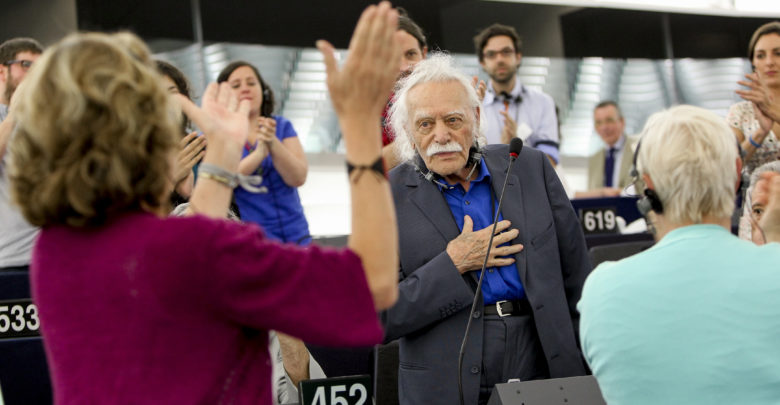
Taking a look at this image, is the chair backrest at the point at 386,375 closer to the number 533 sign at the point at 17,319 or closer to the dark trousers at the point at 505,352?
the dark trousers at the point at 505,352

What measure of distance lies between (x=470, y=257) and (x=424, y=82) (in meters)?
0.58

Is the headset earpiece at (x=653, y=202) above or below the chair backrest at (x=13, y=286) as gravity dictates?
above

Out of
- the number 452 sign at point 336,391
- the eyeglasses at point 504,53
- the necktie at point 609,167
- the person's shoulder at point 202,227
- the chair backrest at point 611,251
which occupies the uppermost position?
the eyeglasses at point 504,53

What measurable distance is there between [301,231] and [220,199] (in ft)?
7.35

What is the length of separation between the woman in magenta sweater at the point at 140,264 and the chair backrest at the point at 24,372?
7.61 feet

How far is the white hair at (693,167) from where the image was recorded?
1.58 meters

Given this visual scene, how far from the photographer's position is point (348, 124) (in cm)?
118

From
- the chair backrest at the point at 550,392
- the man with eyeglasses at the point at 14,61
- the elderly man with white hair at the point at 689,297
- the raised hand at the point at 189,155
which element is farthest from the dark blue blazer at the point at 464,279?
the man with eyeglasses at the point at 14,61

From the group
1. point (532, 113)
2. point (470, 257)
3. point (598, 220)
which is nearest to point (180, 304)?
point (470, 257)

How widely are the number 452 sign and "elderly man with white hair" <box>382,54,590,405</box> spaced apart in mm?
120

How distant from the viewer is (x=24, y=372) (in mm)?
3299

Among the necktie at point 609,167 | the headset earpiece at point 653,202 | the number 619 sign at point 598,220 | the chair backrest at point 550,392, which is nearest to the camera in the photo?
the headset earpiece at point 653,202

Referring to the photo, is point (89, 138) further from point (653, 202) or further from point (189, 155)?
point (189, 155)

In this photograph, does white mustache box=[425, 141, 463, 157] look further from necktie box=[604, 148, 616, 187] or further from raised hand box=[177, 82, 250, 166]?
necktie box=[604, 148, 616, 187]
